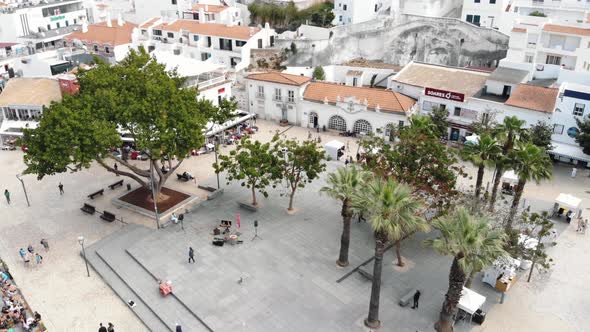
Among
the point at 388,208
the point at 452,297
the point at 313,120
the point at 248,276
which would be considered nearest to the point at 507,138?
the point at 452,297

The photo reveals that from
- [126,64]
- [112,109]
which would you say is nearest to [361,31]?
[126,64]

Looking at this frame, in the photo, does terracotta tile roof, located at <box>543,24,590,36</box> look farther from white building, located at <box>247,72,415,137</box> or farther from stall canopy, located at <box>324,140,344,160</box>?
stall canopy, located at <box>324,140,344,160</box>

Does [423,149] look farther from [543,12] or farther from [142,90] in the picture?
[543,12]

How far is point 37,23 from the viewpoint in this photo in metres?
94.2

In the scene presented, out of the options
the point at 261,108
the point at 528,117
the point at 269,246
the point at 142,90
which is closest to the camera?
the point at 269,246

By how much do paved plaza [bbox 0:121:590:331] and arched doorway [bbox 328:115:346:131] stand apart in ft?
57.6

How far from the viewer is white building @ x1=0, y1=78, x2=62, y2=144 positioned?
58594 millimetres

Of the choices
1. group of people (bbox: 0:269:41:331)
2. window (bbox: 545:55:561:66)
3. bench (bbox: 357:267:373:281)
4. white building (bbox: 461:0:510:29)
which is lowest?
group of people (bbox: 0:269:41:331)

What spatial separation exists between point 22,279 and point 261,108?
36800 mm

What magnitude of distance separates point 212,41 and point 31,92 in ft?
92.5

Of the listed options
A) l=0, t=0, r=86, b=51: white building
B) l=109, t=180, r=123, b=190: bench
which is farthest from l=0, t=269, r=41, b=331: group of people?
l=0, t=0, r=86, b=51: white building

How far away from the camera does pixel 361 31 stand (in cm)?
8275

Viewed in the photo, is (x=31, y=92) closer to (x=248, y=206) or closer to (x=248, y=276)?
(x=248, y=206)

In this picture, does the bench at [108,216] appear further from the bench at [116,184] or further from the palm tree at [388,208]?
the palm tree at [388,208]
